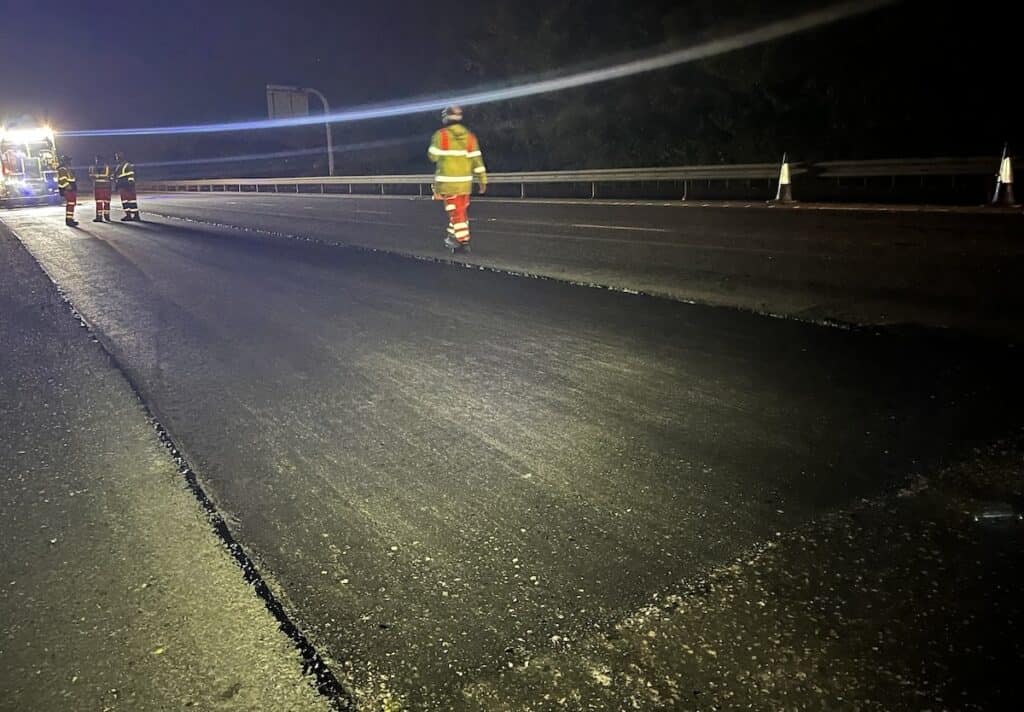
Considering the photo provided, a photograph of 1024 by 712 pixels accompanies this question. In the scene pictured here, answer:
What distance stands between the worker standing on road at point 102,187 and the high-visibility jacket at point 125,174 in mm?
313

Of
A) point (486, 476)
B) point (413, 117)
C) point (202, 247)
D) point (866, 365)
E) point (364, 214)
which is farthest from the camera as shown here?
point (413, 117)

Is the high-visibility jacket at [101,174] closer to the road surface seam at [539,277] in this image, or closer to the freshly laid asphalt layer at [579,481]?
the road surface seam at [539,277]

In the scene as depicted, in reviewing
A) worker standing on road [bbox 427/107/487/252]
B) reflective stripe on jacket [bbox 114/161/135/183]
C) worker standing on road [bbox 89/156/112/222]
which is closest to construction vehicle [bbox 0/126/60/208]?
worker standing on road [bbox 89/156/112/222]

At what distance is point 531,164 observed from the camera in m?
40.8

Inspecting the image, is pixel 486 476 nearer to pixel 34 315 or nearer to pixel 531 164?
pixel 34 315

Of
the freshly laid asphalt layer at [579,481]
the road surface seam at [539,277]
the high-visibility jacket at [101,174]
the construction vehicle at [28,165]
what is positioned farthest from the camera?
the construction vehicle at [28,165]

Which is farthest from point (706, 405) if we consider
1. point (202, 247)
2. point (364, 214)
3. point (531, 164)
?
point (531, 164)

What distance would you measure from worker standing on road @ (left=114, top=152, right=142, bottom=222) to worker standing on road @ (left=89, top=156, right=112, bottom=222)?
0.96 ft

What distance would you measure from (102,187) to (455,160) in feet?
49.2

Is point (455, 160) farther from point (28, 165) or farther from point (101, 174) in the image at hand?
point (28, 165)

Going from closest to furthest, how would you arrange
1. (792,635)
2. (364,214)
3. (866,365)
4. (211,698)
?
1. (211,698)
2. (792,635)
3. (866,365)
4. (364,214)

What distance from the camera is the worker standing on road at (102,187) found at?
2123 cm

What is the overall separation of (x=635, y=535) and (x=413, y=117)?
55248 mm

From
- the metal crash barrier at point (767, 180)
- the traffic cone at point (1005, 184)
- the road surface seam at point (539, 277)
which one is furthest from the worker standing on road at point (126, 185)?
the traffic cone at point (1005, 184)
